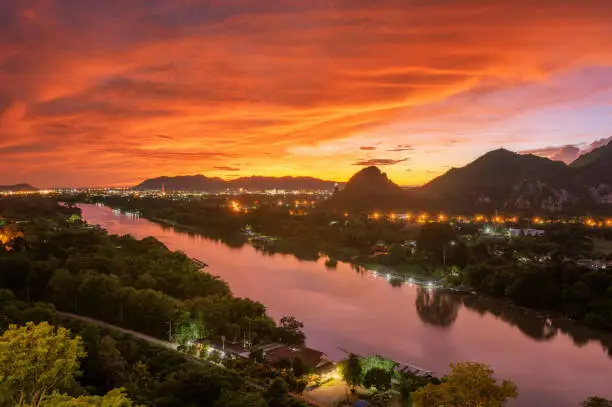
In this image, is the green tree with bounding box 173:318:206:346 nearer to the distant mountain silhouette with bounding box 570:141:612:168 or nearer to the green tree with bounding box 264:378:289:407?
the green tree with bounding box 264:378:289:407

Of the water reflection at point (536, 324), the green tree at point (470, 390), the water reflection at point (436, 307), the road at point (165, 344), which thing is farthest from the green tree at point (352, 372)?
the water reflection at point (536, 324)

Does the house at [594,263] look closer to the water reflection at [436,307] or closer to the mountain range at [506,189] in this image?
the water reflection at [436,307]

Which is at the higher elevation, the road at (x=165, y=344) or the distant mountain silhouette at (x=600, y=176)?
the distant mountain silhouette at (x=600, y=176)

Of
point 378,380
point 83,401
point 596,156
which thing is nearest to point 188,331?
point 378,380

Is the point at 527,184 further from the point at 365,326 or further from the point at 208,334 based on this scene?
the point at 208,334

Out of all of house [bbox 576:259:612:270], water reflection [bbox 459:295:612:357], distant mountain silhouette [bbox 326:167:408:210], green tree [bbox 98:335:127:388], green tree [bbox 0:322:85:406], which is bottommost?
water reflection [bbox 459:295:612:357]

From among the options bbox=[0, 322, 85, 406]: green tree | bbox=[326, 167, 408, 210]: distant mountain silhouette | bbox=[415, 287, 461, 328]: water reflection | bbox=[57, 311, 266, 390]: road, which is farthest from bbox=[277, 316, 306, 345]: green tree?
bbox=[326, 167, 408, 210]: distant mountain silhouette
